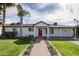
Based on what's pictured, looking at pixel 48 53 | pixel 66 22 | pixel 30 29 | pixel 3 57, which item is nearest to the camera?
pixel 3 57

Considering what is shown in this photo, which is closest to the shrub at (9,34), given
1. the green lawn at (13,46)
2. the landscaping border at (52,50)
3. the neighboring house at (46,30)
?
the neighboring house at (46,30)

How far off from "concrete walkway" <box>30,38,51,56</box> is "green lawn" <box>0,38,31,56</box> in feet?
1.74

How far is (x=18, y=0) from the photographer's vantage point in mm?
9914

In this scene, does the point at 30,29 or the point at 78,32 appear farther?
the point at 30,29

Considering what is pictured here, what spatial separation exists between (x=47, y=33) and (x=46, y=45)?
2386 millimetres

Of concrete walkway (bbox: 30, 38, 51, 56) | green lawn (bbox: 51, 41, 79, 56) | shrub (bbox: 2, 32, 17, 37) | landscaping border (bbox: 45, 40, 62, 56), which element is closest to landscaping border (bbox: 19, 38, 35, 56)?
concrete walkway (bbox: 30, 38, 51, 56)

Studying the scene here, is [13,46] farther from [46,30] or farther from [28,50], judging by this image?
[46,30]

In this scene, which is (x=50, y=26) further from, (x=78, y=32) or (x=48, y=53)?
(x=48, y=53)

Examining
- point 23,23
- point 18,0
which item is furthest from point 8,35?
point 18,0

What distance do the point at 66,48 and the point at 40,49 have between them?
1.21m

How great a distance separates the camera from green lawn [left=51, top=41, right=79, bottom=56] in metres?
9.77

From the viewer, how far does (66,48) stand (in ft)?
35.3

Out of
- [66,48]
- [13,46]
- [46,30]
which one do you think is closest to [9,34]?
[46,30]

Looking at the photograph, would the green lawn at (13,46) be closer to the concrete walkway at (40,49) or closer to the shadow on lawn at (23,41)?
the shadow on lawn at (23,41)
